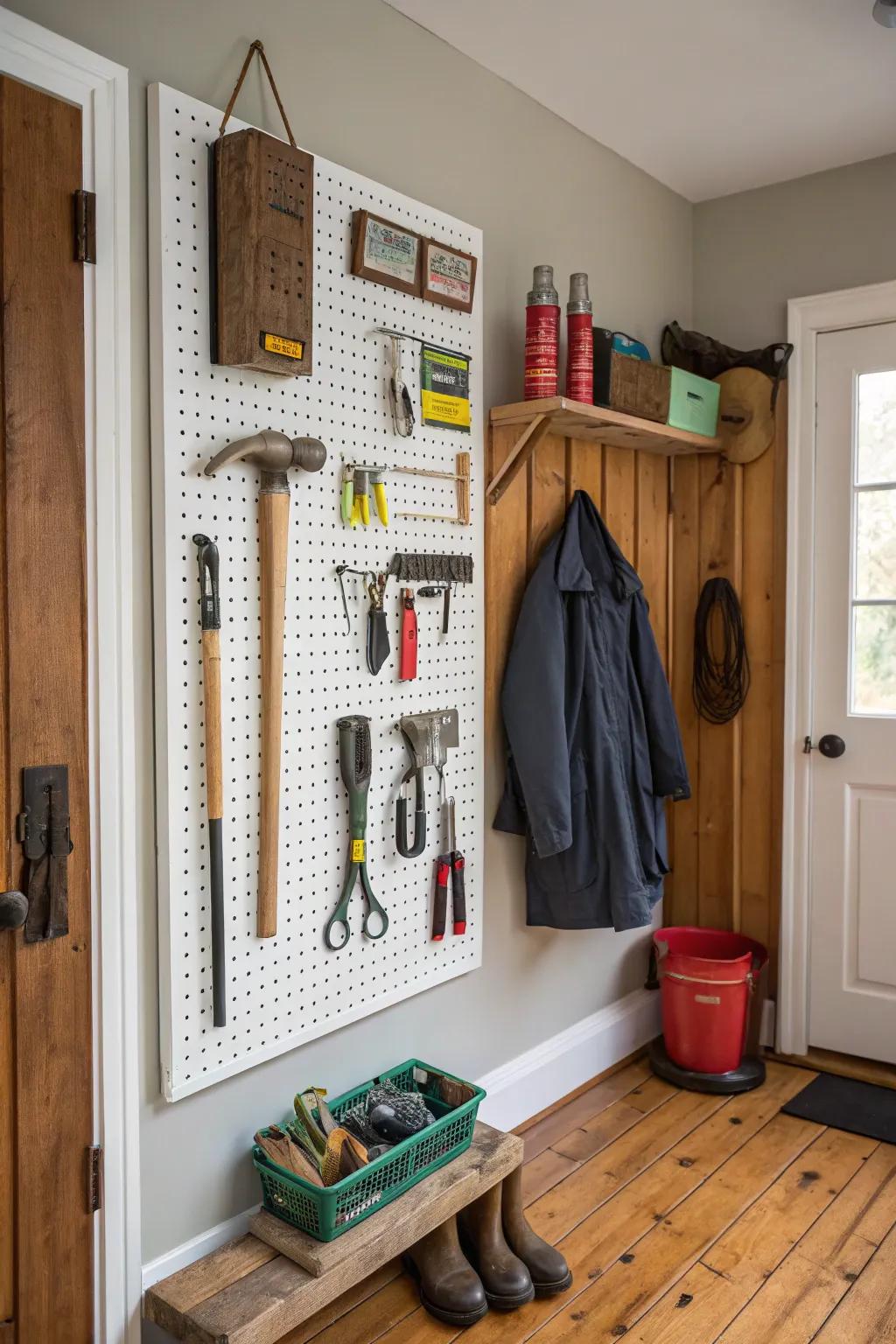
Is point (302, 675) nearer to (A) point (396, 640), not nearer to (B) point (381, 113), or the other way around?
(A) point (396, 640)

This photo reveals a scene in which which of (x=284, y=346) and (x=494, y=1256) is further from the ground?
(x=284, y=346)

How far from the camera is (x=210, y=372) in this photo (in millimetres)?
1877

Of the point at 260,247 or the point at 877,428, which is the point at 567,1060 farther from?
the point at 260,247

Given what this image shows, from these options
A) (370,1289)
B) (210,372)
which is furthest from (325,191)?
(370,1289)

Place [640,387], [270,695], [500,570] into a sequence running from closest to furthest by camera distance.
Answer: [270,695], [500,570], [640,387]

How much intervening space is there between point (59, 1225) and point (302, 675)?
104 cm

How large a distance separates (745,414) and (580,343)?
0.86 metres

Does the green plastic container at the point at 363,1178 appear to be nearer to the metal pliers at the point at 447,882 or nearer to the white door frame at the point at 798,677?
the metal pliers at the point at 447,882

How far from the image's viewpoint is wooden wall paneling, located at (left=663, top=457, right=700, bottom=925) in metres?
3.45

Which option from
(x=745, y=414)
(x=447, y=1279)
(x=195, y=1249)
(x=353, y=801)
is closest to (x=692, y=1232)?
(x=447, y=1279)

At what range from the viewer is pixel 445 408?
240 centimetres

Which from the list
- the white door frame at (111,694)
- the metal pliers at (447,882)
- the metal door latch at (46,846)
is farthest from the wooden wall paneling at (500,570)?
the metal door latch at (46,846)

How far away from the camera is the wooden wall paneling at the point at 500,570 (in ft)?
8.63

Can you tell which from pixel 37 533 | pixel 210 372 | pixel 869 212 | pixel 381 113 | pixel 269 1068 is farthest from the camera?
pixel 869 212
